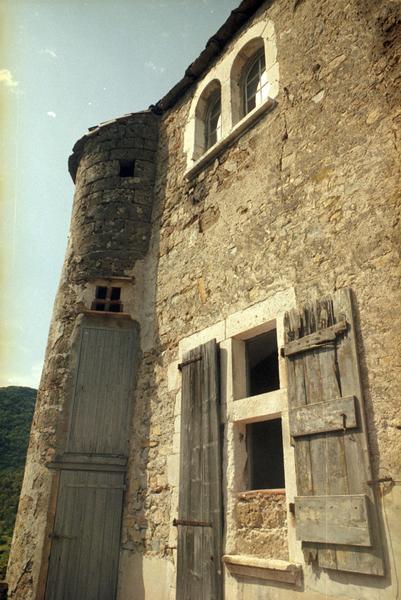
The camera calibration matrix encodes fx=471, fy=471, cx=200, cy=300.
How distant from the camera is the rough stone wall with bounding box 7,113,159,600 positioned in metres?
5.01

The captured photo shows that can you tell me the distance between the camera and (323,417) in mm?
3299

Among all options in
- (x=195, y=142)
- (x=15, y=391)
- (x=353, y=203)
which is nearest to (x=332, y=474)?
(x=353, y=203)

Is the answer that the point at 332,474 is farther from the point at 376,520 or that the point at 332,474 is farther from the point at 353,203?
the point at 353,203

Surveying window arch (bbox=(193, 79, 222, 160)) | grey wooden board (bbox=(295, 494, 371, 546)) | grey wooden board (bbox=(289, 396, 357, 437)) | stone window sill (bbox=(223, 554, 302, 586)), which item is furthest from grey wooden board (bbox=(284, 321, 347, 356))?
window arch (bbox=(193, 79, 222, 160))

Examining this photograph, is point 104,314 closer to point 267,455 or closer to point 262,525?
point 267,455

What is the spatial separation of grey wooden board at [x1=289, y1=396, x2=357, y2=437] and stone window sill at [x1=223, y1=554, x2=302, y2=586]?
87cm

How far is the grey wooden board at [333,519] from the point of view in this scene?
2.86 metres

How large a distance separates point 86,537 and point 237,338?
2.70 meters

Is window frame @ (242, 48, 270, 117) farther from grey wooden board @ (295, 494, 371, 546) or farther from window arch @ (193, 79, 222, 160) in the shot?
grey wooden board @ (295, 494, 371, 546)

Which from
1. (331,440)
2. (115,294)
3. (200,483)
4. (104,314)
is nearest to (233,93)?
(115,294)

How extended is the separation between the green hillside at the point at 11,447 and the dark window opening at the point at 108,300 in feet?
16.2

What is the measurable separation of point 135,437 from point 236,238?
2.50 m

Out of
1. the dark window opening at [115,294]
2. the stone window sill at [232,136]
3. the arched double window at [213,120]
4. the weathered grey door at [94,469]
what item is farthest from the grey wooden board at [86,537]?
the arched double window at [213,120]

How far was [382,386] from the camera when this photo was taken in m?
3.10
